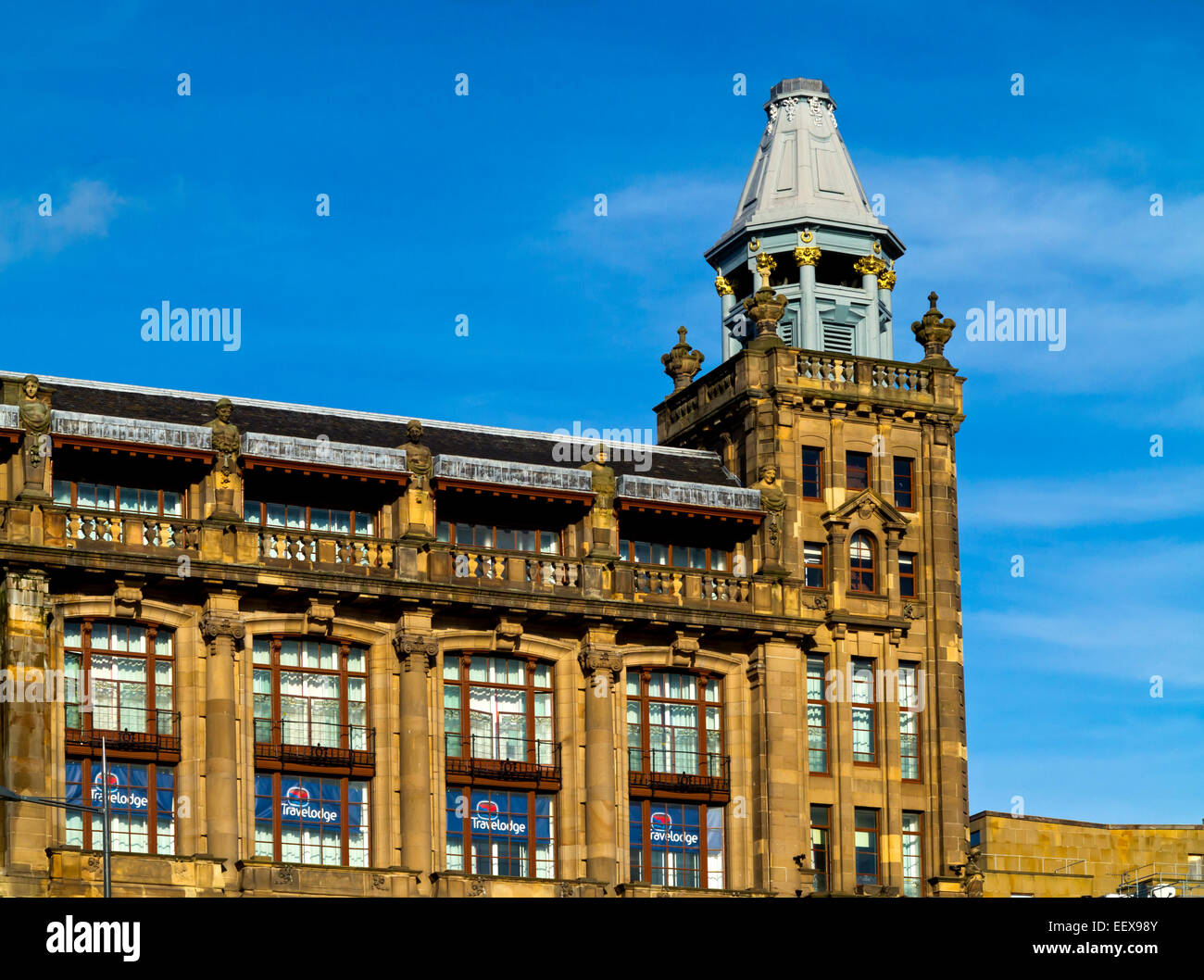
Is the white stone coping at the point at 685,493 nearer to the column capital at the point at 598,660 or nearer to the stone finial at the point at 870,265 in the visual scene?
the column capital at the point at 598,660

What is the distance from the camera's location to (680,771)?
69750 millimetres

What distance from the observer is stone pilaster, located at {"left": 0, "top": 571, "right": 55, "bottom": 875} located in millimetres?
60719

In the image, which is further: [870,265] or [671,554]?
[870,265]

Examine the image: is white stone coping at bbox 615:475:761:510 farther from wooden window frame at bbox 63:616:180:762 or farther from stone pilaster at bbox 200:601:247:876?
wooden window frame at bbox 63:616:180:762

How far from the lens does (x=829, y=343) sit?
80312mm

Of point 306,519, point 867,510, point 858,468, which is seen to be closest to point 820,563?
point 867,510

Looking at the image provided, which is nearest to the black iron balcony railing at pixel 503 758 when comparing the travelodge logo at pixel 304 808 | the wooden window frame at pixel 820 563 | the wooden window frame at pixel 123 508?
the travelodge logo at pixel 304 808

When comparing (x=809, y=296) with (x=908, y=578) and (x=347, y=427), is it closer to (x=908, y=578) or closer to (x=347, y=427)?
(x=908, y=578)

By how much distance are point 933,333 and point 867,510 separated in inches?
271

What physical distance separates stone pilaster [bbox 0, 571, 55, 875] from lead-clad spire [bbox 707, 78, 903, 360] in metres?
25.9

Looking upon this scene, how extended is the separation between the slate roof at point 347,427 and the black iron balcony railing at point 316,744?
347 inches
